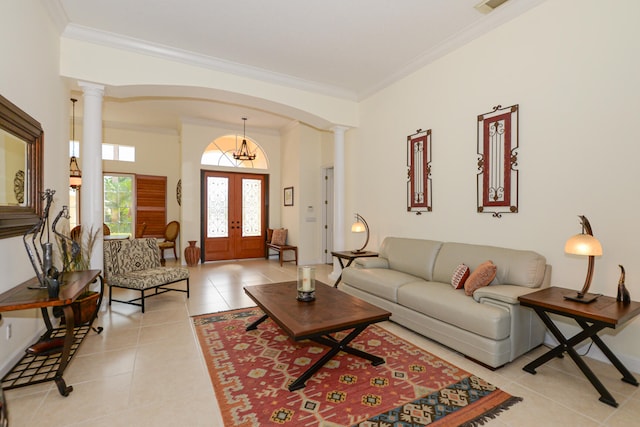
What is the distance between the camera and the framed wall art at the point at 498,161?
130 inches

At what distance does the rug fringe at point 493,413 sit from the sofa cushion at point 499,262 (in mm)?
1155

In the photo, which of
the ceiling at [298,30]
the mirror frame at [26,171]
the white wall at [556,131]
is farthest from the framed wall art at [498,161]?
the mirror frame at [26,171]

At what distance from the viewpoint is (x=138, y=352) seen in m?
2.82

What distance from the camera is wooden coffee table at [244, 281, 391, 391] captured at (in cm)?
224

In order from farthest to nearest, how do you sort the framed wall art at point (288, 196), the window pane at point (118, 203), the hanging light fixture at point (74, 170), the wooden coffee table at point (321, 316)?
the framed wall art at point (288, 196) < the window pane at point (118, 203) < the hanging light fixture at point (74, 170) < the wooden coffee table at point (321, 316)

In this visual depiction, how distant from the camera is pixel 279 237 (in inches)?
306

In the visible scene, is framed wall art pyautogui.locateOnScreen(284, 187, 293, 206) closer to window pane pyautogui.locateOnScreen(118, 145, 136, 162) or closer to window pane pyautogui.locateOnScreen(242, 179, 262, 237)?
window pane pyautogui.locateOnScreen(242, 179, 262, 237)

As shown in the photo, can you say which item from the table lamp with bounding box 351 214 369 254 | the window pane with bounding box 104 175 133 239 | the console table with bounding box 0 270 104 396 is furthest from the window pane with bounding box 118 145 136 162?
the table lamp with bounding box 351 214 369 254

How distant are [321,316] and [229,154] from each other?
6.37 meters

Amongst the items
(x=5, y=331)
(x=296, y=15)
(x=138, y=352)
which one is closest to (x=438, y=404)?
(x=138, y=352)

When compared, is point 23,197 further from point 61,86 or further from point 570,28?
point 570,28

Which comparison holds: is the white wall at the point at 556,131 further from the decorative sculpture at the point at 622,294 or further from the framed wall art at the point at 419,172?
the decorative sculpture at the point at 622,294

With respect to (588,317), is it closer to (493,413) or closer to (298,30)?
(493,413)

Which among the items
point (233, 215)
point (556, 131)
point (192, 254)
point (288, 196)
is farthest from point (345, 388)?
point (233, 215)
